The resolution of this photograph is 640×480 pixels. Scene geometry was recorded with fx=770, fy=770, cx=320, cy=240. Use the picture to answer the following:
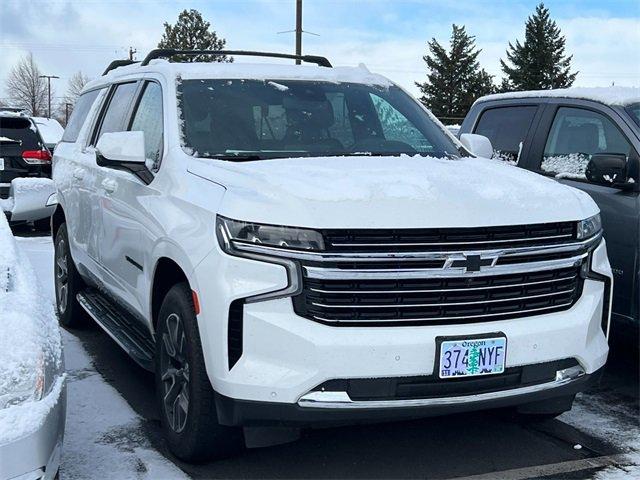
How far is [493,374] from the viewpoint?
313 cm

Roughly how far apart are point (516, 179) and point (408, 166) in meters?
0.52

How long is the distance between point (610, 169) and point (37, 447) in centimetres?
356

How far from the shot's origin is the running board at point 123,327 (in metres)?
4.10

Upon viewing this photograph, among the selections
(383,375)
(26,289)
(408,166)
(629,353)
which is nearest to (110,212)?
(26,289)

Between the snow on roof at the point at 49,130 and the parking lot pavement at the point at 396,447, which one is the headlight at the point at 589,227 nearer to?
the parking lot pavement at the point at 396,447

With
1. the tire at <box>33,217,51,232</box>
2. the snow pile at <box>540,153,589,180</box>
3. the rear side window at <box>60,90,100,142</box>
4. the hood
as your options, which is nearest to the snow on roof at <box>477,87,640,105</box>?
the snow pile at <box>540,153,589,180</box>

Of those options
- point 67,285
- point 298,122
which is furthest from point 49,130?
point 298,122

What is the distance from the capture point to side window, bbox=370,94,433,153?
4.47m

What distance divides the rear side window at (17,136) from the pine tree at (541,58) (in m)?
43.7

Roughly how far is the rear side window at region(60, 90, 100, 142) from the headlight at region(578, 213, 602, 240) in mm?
3852

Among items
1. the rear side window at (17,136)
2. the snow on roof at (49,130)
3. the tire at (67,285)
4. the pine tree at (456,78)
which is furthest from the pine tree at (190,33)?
the tire at (67,285)

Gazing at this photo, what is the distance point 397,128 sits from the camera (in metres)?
4.58

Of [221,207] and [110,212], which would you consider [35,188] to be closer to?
[110,212]

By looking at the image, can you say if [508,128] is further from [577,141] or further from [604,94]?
[604,94]
